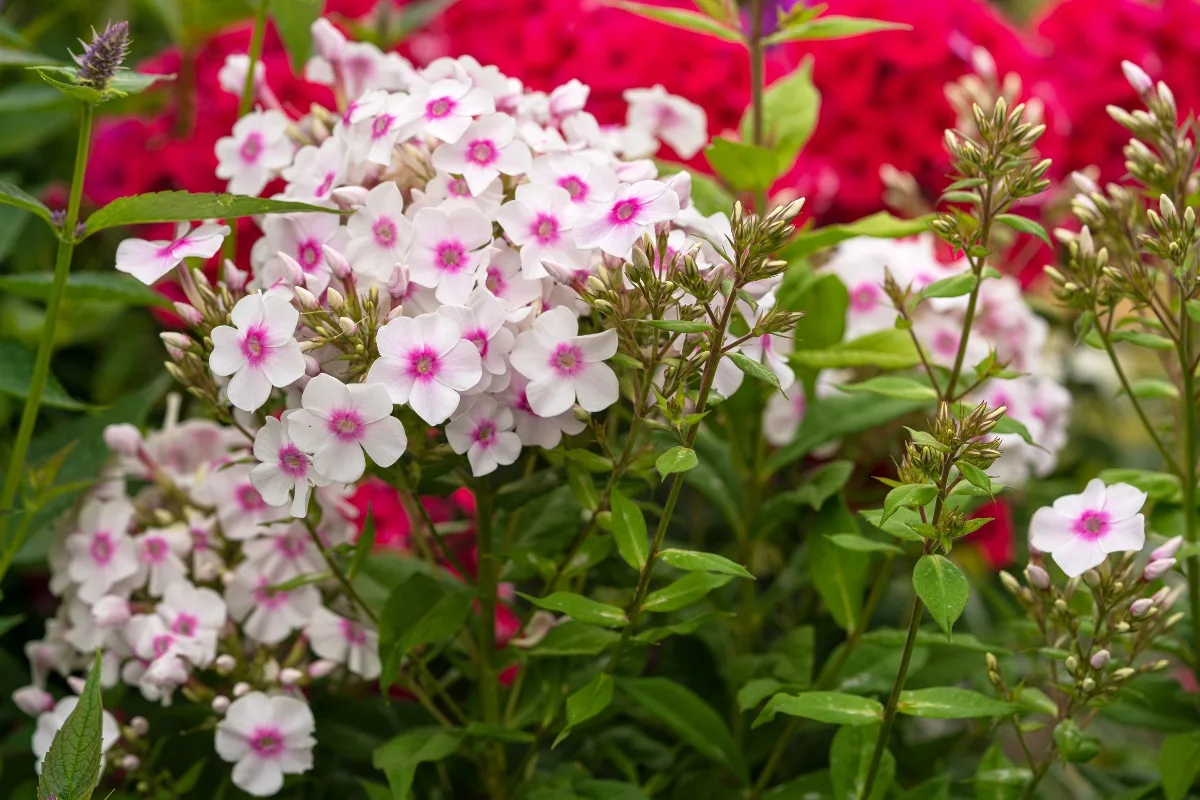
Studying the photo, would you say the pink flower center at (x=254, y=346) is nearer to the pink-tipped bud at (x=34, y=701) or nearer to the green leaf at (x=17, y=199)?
the green leaf at (x=17, y=199)

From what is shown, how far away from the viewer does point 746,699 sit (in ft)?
2.23

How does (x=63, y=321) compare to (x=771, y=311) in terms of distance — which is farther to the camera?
(x=63, y=321)

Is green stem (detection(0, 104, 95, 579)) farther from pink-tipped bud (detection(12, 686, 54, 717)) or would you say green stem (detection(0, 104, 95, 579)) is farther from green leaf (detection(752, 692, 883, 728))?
green leaf (detection(752, 692, 883, 728))

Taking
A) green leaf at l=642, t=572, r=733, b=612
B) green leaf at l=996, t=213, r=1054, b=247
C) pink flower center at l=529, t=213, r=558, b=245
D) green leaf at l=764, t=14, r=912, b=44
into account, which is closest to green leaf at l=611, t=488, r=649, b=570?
green leaf at l=642, t=572, r=733, b=612

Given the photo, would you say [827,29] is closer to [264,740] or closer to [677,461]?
[677,461]

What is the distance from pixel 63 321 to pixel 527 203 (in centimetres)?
50

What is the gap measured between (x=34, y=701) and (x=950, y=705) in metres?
0.53

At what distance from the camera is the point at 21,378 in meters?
0.76

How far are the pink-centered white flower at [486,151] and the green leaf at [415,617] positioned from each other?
0.22 metres

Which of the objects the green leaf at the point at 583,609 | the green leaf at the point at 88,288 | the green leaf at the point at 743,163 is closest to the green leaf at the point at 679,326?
the green leaf at the point at 583,609

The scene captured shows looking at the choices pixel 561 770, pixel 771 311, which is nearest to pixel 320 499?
pixel 561 770

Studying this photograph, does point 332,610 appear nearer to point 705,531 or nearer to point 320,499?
point 320,499

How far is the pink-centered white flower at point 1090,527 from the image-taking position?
575 millimetres

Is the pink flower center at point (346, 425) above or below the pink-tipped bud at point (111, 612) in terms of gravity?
above
